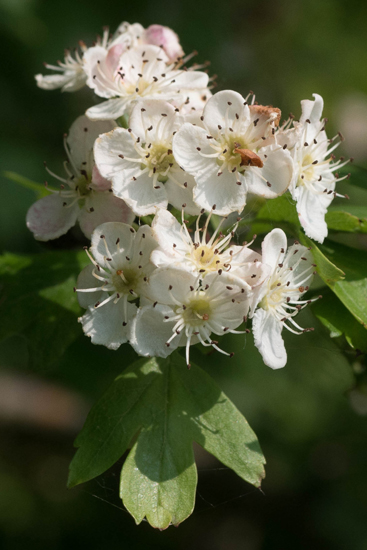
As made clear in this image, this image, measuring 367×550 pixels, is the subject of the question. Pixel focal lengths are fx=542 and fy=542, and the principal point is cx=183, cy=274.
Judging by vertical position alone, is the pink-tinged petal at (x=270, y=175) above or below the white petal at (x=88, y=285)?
above

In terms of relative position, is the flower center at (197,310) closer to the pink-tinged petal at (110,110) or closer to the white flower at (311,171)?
the white flower at (311,171)

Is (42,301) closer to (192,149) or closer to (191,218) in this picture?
(191,218)

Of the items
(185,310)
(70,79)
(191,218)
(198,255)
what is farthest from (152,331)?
(70,79)

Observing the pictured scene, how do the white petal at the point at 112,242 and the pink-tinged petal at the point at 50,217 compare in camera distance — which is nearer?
the white petal at the point at 112,242

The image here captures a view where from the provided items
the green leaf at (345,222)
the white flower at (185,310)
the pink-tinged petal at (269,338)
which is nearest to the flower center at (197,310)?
the white flower at (185,310)

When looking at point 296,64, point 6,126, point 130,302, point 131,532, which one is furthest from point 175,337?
A: point 296,64

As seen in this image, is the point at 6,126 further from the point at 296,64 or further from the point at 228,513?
the point at 228,513

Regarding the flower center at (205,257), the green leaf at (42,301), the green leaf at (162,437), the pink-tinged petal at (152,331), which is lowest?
the green leaf at (42,301)
